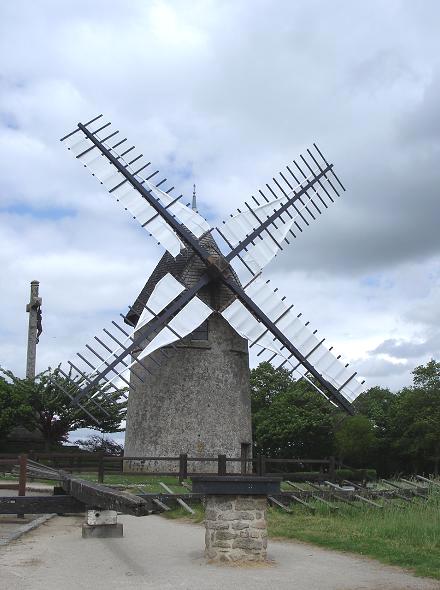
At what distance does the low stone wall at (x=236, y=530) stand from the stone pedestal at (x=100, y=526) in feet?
8.82

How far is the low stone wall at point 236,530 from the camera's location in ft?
27.0

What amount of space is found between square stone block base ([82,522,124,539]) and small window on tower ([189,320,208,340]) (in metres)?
9.97

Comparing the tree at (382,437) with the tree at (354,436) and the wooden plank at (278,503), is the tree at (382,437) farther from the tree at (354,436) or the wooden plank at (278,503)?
the wooden plank at (278,503)

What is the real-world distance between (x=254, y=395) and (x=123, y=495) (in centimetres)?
3225

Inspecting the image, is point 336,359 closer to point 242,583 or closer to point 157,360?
point 157,360

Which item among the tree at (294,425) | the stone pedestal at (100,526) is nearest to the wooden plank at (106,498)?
the stone pedestal at (100,526)

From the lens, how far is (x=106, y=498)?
8.44 m

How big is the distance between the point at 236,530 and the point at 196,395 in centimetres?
1177

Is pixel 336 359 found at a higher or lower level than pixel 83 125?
lower

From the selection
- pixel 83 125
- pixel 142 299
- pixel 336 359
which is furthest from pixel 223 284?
pixel 83 125

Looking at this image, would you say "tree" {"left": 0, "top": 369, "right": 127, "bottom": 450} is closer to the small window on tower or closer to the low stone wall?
the small window on tower

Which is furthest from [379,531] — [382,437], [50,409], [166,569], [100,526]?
[382,437]

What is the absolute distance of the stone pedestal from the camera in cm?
1038

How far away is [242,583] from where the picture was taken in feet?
23.4
